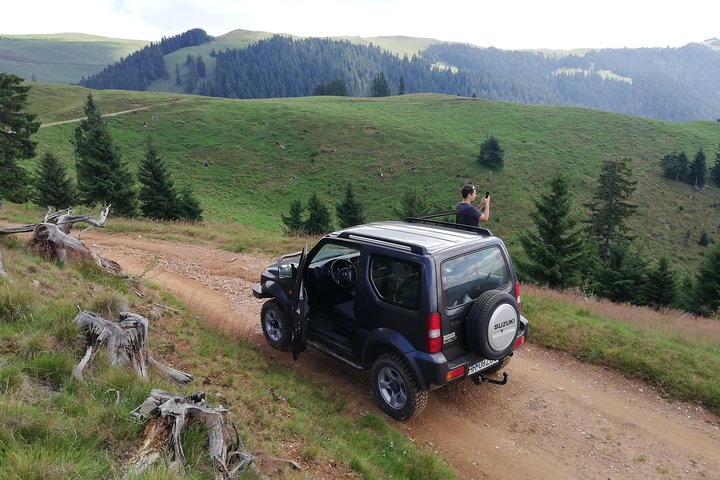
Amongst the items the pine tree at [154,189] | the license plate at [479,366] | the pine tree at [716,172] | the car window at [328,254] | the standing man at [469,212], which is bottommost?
the pine tree at [716,172]

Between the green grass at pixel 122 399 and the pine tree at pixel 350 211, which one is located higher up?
the green grass at pixel 122 399

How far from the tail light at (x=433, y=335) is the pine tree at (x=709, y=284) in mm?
23310

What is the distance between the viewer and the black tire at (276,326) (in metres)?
7.66

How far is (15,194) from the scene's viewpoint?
1131 inches

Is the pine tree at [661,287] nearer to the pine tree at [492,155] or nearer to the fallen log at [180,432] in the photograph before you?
the fallen log at [180,432]

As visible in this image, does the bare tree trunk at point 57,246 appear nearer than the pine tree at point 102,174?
Yes

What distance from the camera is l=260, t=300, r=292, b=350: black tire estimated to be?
7660 mm

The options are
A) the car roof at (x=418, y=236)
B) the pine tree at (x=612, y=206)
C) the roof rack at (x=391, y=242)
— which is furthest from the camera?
the pine tree at (x=612, y=206)

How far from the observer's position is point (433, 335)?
17.9 ft

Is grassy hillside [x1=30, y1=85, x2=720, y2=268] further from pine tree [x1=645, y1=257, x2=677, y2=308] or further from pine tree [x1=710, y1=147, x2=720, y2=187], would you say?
pine tree [x1=645, y1=257, x2=677, y2=308]

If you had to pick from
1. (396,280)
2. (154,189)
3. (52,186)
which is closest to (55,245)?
(396,280)

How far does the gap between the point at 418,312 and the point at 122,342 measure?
137 inches

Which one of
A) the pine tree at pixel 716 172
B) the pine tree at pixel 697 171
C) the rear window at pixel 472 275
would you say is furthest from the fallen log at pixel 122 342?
the pine tree at pixel 716 172

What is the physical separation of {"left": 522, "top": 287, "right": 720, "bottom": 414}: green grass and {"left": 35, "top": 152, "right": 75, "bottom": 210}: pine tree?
33409 mm
